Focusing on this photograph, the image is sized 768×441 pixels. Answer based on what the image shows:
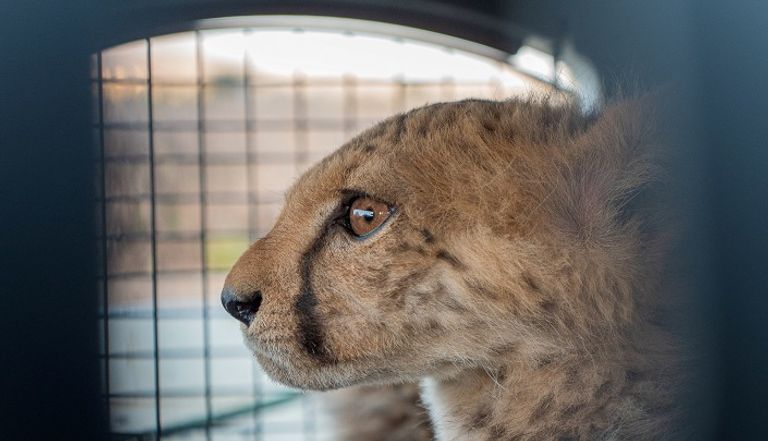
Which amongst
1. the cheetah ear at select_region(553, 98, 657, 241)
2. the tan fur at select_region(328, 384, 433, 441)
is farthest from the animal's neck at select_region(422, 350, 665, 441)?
the tan fur at select_region(328, 384, 433, 441)

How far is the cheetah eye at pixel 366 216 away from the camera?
1.25 metres

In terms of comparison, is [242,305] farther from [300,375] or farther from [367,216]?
[367,216]

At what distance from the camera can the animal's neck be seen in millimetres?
1101

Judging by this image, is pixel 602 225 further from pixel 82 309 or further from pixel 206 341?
pixel 206 341

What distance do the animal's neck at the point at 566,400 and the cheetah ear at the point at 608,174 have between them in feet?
0.61

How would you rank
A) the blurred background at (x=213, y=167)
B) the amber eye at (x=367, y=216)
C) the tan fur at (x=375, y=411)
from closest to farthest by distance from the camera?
1. the blurred background at (x=213, y=167)
2. the amber eye at (x=367, y=216)
3. the tan fur at (x=375, y=411)

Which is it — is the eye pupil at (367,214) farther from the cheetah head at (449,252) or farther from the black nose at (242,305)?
the black nose at (242,305)

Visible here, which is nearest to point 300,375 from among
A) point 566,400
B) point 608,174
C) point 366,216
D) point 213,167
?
point 366,216

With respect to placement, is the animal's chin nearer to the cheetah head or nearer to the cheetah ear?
the cheetah head

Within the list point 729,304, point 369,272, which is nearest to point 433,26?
point 369,272

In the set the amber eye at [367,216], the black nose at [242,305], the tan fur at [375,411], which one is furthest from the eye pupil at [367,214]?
the tan fur at [375,411]

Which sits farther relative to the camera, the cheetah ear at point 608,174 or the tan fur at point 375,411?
the tan fur at point 375,411

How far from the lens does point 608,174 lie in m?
1.13

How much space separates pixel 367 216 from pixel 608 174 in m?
0.36
